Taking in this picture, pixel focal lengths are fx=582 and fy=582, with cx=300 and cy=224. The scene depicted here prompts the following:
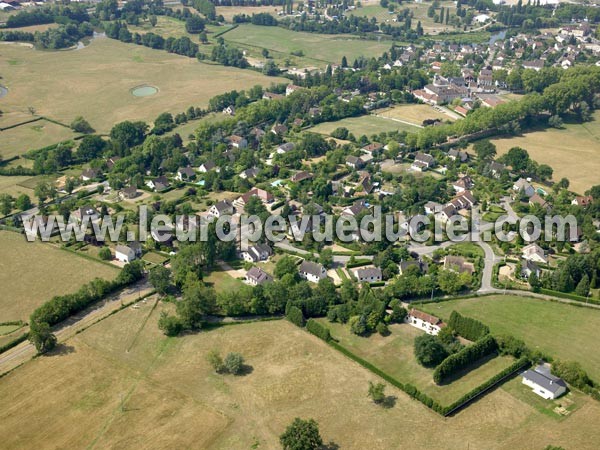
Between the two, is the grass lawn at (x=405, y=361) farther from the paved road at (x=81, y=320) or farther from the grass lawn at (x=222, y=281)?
the paved road at (x=81, y=320)

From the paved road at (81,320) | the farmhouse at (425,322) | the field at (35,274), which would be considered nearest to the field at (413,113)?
the farmhouse at (425,322)

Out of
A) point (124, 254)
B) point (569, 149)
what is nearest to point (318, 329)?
point (124, 254)

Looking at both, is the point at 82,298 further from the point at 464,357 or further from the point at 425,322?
the point at 464,357

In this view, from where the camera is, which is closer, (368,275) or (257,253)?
(368,275)

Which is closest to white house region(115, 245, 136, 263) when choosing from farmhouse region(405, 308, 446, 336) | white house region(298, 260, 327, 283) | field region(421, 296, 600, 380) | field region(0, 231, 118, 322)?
field region(0, 231, 118, 322)

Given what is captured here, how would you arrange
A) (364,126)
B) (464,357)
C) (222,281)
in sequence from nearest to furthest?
1. (464,357)
2. (222,281)
3. (364,126)

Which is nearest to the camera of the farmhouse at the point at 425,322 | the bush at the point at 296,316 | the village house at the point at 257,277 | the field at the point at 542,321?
the field at the point at 542,321

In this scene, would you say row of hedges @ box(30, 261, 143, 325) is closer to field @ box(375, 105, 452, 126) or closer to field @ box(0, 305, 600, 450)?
field @ box(0, 305, 600, 450)
